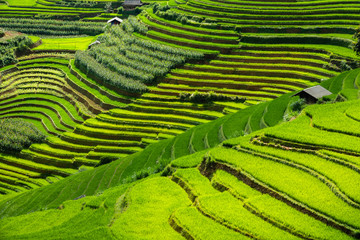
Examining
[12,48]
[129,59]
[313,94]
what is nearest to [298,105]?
[313,94]

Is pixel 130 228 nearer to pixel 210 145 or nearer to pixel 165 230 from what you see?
pixel 165 230

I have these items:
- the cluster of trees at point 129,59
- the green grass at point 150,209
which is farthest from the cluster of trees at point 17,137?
the green grass at point 150,209

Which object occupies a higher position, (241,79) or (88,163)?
(241,79)

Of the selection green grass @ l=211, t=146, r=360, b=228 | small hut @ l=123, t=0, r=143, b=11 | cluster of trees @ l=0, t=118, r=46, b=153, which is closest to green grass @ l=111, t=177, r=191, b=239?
green grass @ l=211, t=146, r=360, b=228

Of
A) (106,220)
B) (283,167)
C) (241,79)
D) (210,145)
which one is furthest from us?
(241,79)

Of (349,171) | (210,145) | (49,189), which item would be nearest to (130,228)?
(349,171)

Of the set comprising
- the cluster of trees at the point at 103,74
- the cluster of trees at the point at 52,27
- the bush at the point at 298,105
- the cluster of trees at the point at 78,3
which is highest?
the cluster of trees at the point at 78,3

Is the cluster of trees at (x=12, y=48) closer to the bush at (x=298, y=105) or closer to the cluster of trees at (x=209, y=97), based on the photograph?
the cluster of trees at (x=209, y=97)

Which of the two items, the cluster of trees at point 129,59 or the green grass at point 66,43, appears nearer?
the cluster of trees at point 129,59
